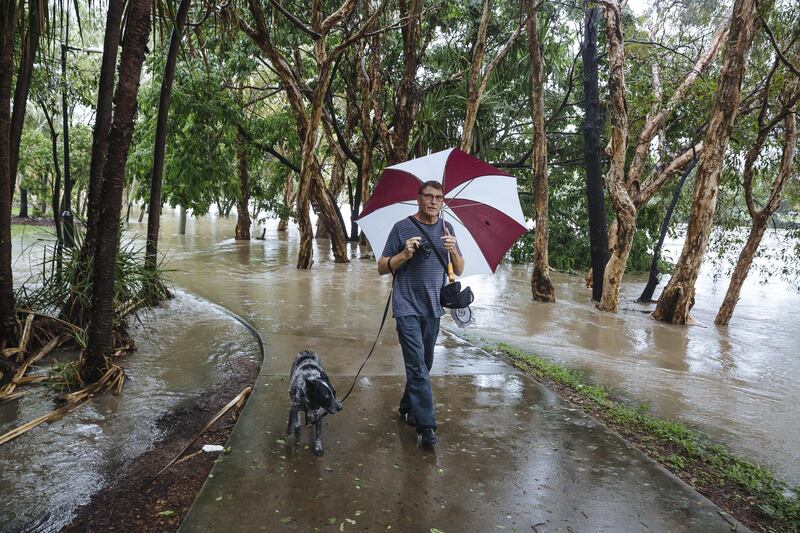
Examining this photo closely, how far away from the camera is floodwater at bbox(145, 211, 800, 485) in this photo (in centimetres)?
488

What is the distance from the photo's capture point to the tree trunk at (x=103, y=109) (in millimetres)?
4145

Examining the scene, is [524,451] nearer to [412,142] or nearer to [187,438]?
[187,438]

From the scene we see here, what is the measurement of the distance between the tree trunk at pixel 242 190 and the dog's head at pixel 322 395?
1286 centimetres

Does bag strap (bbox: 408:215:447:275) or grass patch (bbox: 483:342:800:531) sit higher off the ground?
bag strap (bbox: 408:215:447:275)

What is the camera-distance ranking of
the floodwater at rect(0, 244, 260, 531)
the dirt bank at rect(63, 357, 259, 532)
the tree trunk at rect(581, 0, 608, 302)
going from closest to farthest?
1. the dirt bank at rect(63, 357, 259, 532)
2. the floodwater at rect(0, 244, 260, 531)
3. the tree trunk at rect(581, 0, 608, 302)

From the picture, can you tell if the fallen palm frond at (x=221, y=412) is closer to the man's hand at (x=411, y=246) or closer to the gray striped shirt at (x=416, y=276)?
the gray striped shirt at (x=416, y=276)

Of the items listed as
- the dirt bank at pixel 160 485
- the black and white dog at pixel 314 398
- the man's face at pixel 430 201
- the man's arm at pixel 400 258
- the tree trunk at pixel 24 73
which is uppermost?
the tree trunk at pixel 24 73

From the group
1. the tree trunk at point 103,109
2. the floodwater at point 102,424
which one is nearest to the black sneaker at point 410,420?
the floodwater at point 102,424

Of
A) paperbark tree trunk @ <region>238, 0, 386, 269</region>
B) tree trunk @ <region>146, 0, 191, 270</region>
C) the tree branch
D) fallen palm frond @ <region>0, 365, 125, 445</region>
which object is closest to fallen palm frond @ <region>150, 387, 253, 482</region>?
fallen palm frond @ <region>0, 365, 125, 445</region>

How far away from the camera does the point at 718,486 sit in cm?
335

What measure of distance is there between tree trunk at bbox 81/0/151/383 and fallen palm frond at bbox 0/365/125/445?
0.39 ft

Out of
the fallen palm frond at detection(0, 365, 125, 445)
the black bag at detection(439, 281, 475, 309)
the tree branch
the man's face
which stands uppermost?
the tree branch

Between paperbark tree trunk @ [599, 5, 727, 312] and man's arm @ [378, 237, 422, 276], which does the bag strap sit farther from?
paperbark tree trunk @ [599, 5, 727, 312]

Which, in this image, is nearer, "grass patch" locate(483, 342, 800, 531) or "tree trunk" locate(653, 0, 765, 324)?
"grass patch" locate(483, 342, 800, 531)
